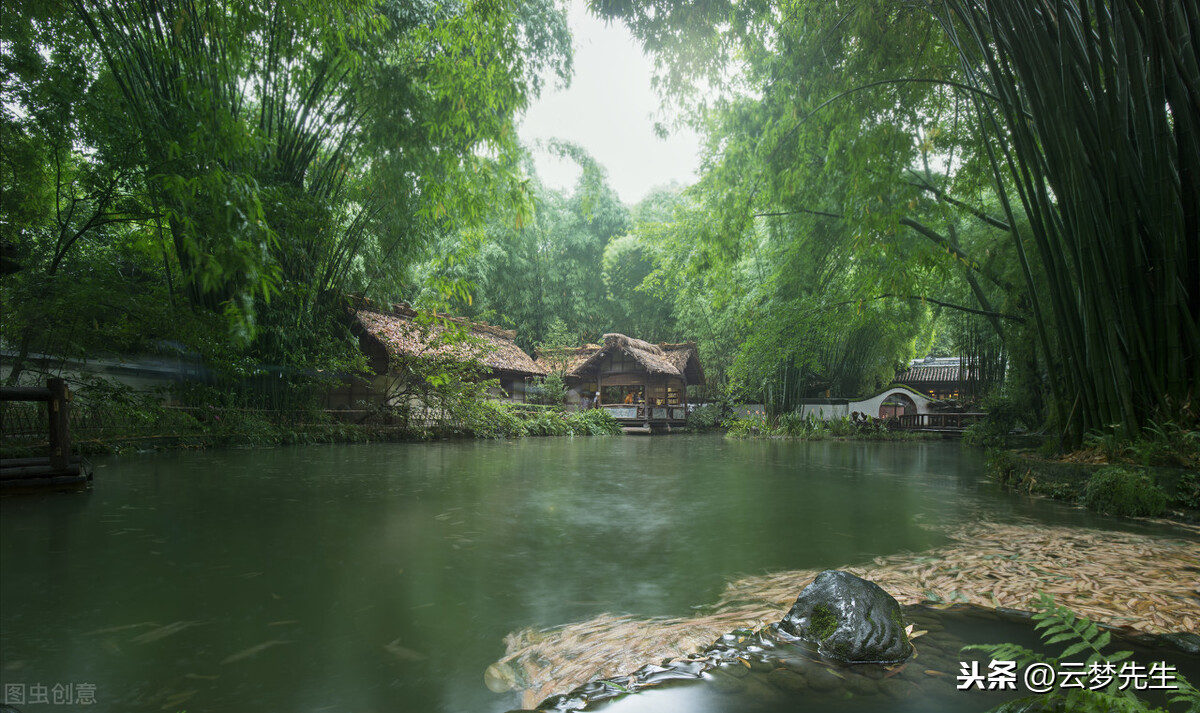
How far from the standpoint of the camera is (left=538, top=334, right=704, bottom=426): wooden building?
21.5 m

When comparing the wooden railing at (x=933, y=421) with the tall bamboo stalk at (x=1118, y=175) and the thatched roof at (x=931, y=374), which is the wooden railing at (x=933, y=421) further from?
the tall bamboo stalk at (x=1118, y=175)

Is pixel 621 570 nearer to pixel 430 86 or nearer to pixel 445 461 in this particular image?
pixel 430 86

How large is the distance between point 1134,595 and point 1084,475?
280 centimetres

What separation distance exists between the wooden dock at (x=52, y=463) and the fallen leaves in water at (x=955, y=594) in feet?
14.0

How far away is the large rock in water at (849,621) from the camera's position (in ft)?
5.27

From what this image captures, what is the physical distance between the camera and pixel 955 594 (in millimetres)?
2170

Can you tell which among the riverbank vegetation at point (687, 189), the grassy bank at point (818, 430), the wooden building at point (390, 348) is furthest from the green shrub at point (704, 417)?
the riverbank vegetation at point (687, 189)

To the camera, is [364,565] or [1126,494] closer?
[364,565]

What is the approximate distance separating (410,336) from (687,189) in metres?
7.96

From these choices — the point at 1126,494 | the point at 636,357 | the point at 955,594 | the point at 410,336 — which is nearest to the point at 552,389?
the point at 636,357

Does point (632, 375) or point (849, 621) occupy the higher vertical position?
point (632, 375)

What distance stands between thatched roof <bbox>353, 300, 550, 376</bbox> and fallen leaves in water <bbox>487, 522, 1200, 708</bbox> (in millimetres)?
9619

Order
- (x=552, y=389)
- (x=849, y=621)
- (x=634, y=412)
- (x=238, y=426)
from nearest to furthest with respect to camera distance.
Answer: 1. (x=849, y=621)
2. (x=238, y=426)
3. (x=552, y=389)
4. (x=634, y=412)

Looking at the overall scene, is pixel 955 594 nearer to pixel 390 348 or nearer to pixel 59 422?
pixel 59 422
